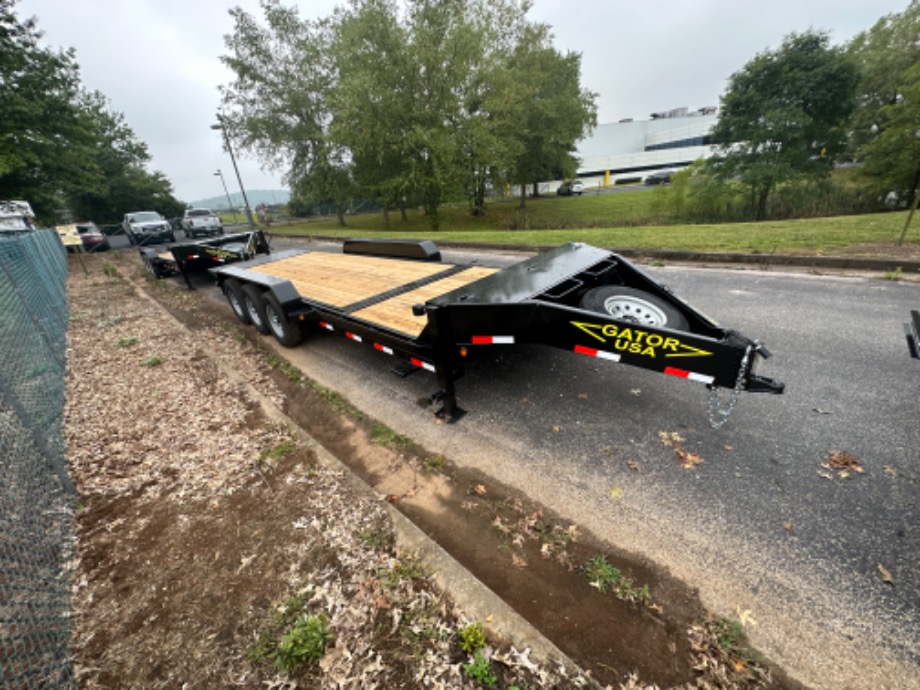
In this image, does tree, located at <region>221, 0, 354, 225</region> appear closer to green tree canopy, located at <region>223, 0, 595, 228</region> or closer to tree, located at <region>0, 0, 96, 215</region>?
green tree canopy, located at <region>223, 0, 595, 228</region>

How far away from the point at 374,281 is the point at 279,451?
275 centimetres

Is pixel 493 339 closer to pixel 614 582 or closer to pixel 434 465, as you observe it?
pixel 434 465

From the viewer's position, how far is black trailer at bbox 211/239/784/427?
2.19 m

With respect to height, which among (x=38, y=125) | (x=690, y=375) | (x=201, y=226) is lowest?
(x=690, y=375)

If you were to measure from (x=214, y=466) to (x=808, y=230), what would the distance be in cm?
1293

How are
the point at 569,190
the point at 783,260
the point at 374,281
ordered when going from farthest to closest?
the point at 569,190, the point at 783,260, the point at 374,281

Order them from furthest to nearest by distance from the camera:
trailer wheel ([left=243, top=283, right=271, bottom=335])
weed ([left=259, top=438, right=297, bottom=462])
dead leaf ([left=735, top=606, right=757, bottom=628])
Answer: trailer wheel ([left=243, top=283, right=271, bottom=335]) < weed ([left=259, top=438, right=297, bottom=462]) < dead leaf ([left=735, top=606, right=757, bottom=628])

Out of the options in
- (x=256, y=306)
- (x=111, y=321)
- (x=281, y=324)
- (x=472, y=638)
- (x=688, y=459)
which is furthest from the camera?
(x=111, y=321)

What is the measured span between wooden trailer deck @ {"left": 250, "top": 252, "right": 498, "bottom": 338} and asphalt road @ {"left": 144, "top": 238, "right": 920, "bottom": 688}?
0.86 metres

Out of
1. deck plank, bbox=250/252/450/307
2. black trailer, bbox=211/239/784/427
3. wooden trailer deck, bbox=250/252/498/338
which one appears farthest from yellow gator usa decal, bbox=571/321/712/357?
deck plank, bbox=250/252/450/307

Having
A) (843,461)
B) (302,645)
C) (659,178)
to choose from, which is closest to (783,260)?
(843,461)

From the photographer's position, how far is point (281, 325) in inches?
210

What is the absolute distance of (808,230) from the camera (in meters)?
9.09

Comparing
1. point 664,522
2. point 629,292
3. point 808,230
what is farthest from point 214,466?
point 808,230
